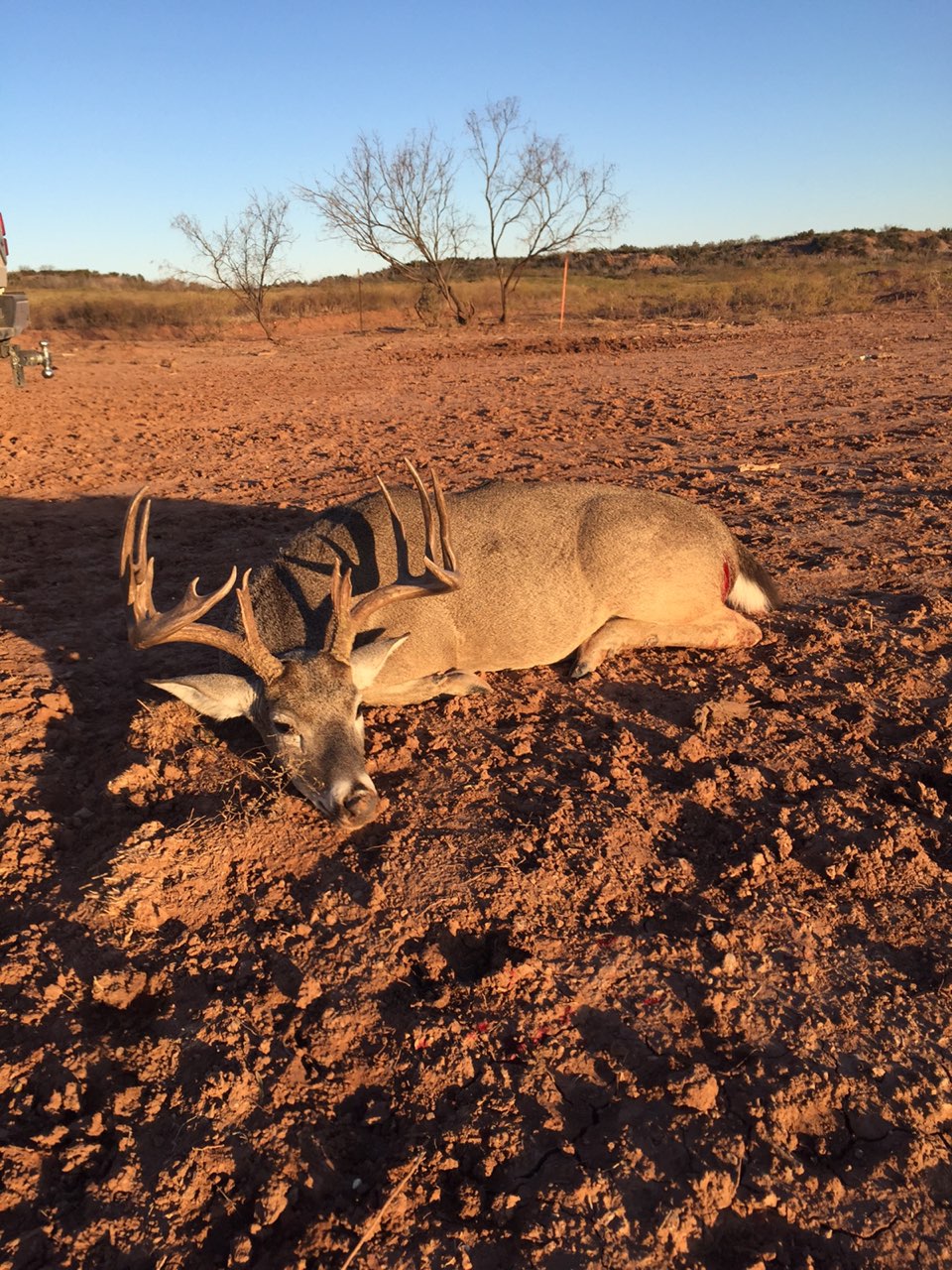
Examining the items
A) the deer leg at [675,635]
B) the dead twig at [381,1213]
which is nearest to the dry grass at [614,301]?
the deer leg at [675,635]

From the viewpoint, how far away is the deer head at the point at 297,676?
14.5 ft

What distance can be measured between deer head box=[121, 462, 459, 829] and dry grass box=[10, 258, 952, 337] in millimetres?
25700

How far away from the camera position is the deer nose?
414 cm

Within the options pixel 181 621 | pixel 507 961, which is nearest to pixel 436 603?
pixel 181 621

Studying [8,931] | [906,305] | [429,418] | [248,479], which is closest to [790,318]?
[906,305]

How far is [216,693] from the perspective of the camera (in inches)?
185

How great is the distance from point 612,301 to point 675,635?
34.4 meters

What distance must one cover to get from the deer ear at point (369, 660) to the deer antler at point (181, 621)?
42 centimetres

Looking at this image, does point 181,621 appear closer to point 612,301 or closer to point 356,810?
point 356,810

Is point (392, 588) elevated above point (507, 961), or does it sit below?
above

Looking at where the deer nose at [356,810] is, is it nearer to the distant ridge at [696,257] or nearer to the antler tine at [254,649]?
the antler tine at [254,649]

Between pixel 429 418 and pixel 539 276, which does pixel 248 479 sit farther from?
pixel 539 276

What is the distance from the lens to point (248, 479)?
10102 mm

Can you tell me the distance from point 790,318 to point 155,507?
23046 millimetres
